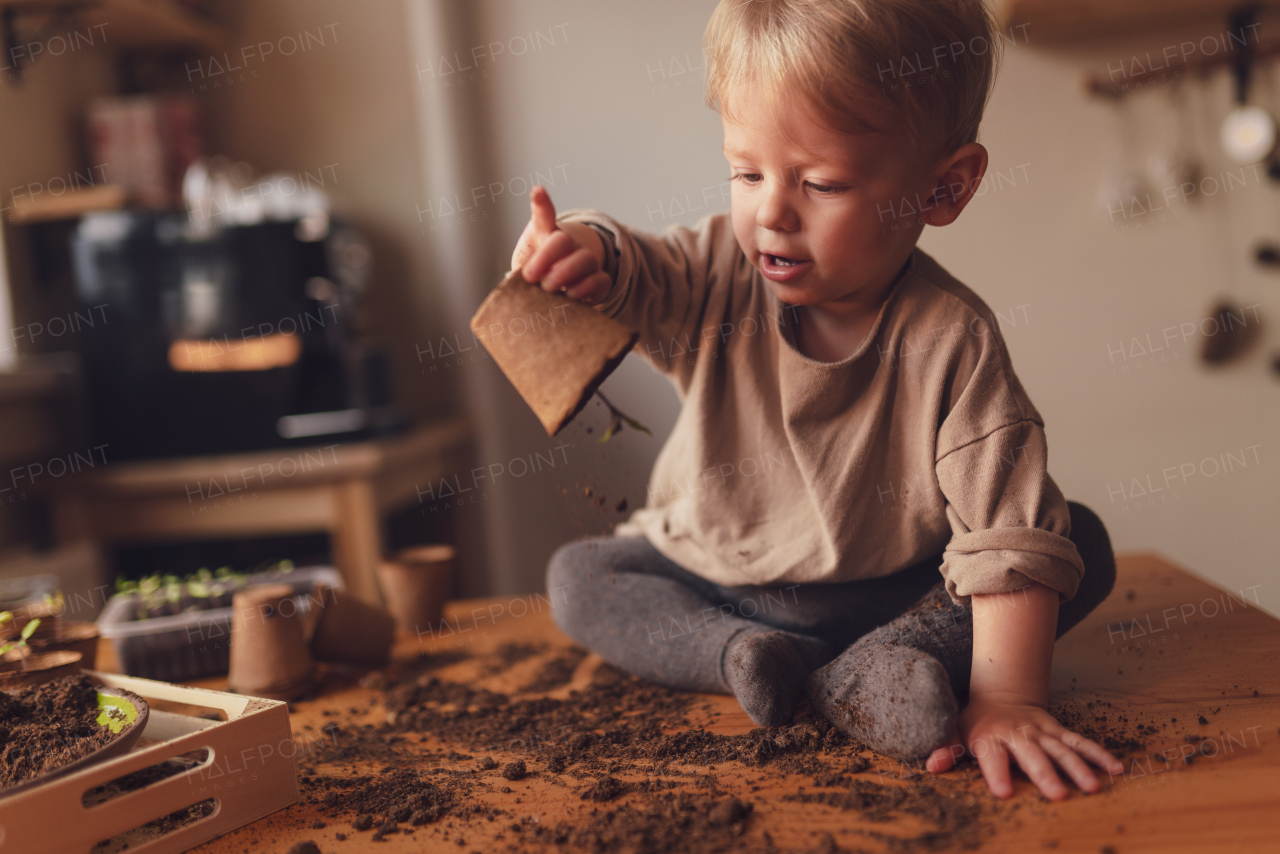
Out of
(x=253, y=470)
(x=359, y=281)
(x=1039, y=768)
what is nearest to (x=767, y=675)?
(x=1039, y=768)

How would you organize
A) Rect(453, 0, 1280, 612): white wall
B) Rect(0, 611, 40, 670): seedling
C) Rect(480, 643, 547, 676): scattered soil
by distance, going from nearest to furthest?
Rect(0, 611, 40, 670): seedling < Rect(480, 643, 547, 676): scattered soil < Rect(453, 0, 1280, 612): white wall

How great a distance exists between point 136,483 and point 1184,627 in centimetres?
169

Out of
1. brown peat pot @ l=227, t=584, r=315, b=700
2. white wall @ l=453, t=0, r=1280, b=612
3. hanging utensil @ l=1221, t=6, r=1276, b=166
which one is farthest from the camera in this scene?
hanging utensil @ l=1221, t=6, r=1276, b=166

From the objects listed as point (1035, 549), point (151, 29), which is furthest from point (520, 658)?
point (151, 29)

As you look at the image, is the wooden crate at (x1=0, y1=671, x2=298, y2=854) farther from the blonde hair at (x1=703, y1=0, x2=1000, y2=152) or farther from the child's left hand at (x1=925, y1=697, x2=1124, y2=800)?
the blonde hair at (x1=703, y1=0, x2=1000, y2=152)

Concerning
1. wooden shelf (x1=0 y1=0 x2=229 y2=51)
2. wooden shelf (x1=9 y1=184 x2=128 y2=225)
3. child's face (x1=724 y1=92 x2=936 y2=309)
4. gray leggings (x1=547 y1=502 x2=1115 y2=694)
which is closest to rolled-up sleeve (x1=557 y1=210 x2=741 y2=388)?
child's face (x1=724 y1=92 x2=936 y2=309)

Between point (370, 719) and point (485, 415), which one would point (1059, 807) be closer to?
point (370, 719)

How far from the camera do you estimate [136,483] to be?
1660 mm

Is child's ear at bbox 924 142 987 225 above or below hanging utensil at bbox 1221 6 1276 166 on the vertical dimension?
below

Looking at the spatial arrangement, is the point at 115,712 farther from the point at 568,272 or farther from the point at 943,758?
the point at 943,758

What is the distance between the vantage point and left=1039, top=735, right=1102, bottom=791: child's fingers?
60 centimetres

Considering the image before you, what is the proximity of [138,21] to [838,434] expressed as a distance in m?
1.83

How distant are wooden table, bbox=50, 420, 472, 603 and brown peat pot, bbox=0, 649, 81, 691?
2.72 feet

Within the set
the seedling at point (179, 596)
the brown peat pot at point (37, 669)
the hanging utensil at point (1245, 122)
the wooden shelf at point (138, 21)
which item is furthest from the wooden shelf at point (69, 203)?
the hanging utensil at point (1245, 122)
